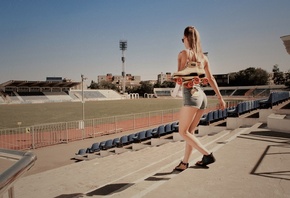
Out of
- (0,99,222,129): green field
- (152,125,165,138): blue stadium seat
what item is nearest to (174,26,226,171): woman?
(152,125,165,138): blue stadium seat

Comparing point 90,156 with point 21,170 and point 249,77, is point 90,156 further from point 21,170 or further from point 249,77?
point 249,77

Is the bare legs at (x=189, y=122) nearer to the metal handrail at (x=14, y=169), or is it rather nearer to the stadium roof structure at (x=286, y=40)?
the metal handrail at (x=14, y=169)

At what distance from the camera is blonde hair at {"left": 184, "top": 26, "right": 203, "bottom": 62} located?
3.17 m

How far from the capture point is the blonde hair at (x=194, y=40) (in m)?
3.17

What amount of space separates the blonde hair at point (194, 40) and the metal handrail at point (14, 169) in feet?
7.96

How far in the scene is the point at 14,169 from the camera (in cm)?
142

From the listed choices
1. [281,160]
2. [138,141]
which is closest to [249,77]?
[138,141]

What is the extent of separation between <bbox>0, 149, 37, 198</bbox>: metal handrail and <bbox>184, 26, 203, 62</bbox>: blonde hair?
243 centimetres

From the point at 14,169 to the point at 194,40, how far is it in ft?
8.78

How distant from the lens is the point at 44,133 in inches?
701

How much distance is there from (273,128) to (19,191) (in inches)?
323

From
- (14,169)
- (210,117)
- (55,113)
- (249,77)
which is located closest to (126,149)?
(210,117)

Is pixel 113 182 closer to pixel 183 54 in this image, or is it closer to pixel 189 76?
pixel 189 76

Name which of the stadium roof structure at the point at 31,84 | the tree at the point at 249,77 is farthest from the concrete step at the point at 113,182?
the tree at the point at 249,77
